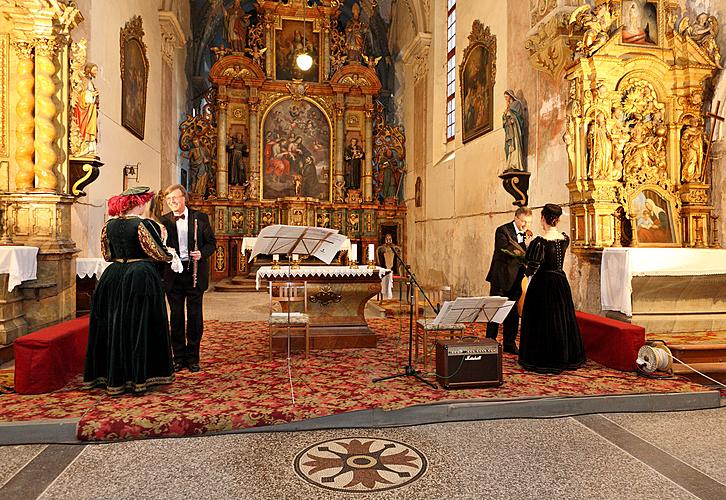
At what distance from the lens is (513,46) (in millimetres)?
9742

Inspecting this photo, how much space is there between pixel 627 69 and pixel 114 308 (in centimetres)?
698

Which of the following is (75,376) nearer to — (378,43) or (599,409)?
(599,409)

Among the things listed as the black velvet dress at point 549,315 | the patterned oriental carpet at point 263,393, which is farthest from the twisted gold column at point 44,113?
the black velvet dress at point 549,315

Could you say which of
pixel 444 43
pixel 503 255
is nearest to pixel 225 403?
pixel 503 255

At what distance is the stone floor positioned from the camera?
3186 millimetres

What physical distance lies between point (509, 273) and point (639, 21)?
13.2 ft

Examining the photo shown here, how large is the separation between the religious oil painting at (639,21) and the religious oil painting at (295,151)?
11105mm

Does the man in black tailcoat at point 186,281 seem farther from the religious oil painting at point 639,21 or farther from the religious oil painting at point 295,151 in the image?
the religious oil painting at point 295,151

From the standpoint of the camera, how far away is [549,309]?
5.60 meters

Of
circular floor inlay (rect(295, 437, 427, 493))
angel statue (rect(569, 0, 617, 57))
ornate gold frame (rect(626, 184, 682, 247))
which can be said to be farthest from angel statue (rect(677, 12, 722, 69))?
circular floor inlay (rect(295, 437, 427, 493))

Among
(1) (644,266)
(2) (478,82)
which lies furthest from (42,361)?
(2) (478,82)

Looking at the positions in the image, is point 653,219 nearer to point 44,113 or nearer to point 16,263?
point 16,263

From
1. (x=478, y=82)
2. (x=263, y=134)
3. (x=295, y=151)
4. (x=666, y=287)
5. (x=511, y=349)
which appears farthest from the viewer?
(x=295, y=151)

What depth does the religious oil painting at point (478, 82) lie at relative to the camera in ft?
35.3
